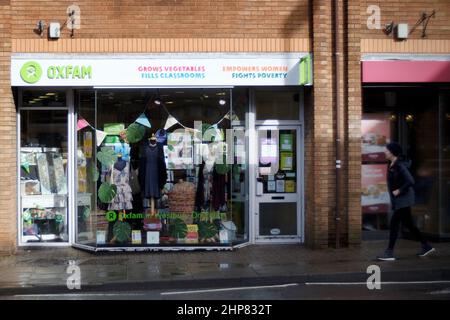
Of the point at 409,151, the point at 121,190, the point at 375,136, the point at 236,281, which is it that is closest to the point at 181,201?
the point at 121,190

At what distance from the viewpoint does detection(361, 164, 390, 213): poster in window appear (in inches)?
559

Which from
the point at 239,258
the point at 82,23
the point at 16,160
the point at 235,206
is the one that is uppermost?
the point at 82,23

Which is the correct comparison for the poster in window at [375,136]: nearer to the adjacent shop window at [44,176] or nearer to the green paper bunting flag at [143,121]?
the green paper bunting flag at [143,121]

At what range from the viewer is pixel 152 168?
13.0 meters

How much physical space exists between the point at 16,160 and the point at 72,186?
1.14 meters

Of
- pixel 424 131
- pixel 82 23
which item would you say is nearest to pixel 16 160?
pixel 82 23

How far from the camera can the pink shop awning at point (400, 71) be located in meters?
12.9

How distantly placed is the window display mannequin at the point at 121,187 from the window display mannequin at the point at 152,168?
11.0 inches

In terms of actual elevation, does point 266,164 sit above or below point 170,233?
above

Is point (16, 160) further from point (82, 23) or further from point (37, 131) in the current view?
point (82, 23)

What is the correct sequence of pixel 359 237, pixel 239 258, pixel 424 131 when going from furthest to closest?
pixel 424 131 → pixel 359 237 → pixel 239 258

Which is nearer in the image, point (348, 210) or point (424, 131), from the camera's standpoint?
point (348, 210)

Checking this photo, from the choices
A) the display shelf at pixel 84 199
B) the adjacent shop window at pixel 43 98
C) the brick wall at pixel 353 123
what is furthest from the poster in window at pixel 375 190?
the adjacent shop window at pixel 43 98

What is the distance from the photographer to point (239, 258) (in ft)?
39.7
